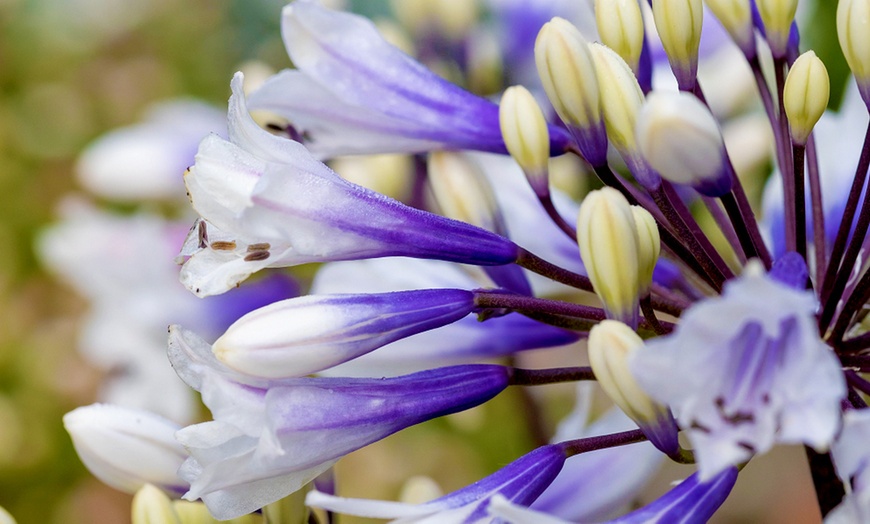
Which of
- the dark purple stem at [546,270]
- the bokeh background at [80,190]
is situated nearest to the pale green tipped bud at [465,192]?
the dark purple stem at [546,270]

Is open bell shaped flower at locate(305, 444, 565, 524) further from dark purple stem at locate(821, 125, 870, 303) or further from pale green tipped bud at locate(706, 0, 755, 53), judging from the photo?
pale green tipped bud at locate(706, 0, 755, 53)

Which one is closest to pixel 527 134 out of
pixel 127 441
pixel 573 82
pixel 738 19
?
pixel 573 82

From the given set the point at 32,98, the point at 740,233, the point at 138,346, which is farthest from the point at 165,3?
the point at 740,233

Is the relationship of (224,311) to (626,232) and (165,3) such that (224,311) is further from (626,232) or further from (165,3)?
(165,3)

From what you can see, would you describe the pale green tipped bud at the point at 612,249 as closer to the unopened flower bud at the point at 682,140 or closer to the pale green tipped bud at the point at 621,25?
the unopened flower bud at the point at 682,140

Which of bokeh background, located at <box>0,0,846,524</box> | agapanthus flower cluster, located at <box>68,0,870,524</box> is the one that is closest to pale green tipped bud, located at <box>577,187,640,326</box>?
agapanthus flower cluster, located at <box>68,0,870,524</box>

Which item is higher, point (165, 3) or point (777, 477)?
point (165, 3)

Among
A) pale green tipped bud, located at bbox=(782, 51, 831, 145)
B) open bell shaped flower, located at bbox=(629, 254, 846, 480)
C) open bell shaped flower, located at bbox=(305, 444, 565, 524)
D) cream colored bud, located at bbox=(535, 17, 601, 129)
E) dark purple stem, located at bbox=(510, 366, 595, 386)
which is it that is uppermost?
cream colored bud, located at bbox=(535, 17, 601, 129)
